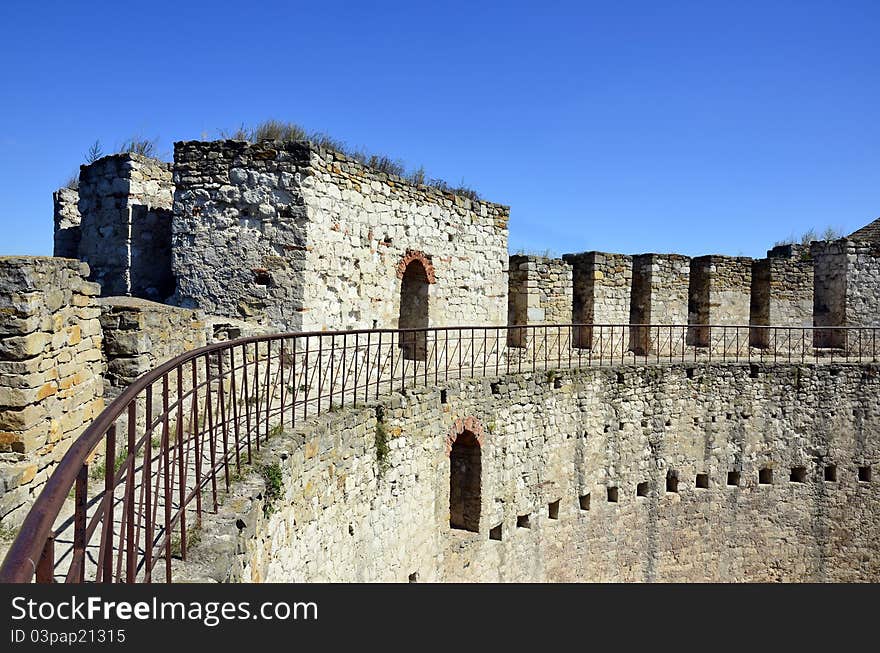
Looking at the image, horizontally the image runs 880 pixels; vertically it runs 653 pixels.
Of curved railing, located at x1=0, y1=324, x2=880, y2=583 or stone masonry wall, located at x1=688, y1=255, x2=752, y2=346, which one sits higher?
stone masonry wall, located at x1=688, y1=255, x2=752, y2=346

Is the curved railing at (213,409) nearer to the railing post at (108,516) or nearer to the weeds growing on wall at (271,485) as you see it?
the railing post at (108,516)

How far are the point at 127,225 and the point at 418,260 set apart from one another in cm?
460

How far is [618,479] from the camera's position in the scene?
1214 cm

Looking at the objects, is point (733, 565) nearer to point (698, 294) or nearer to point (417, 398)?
point (698, 294)

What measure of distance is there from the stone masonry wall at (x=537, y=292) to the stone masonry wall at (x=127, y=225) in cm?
663

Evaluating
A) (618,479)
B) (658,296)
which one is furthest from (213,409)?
(658,296)

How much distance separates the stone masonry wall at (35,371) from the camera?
479 centimetres

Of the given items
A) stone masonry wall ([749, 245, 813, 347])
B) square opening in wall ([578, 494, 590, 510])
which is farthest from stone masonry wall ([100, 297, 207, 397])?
stone masonry wall ([749, 245, 813, 347])

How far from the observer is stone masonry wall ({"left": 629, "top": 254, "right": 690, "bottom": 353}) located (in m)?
14.2

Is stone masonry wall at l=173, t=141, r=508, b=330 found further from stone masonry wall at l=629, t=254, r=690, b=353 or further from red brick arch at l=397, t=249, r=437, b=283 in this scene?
stone masonry wall at l=629, t=254, r=690, b=353

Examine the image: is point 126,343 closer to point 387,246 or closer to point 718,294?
point 387,246

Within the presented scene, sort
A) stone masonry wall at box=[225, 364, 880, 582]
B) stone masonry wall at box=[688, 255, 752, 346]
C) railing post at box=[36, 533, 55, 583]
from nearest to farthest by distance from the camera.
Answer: railing post at box=[36, 533, 55, 583] → stone masonry wall at box=[225, 364, 880, 582] → stone masonry wall at box=[688, 255, 752, 346]

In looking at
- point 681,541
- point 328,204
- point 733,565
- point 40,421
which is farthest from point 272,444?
point 733,565

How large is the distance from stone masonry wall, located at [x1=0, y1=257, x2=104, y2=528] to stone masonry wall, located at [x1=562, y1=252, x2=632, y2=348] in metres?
10.1
